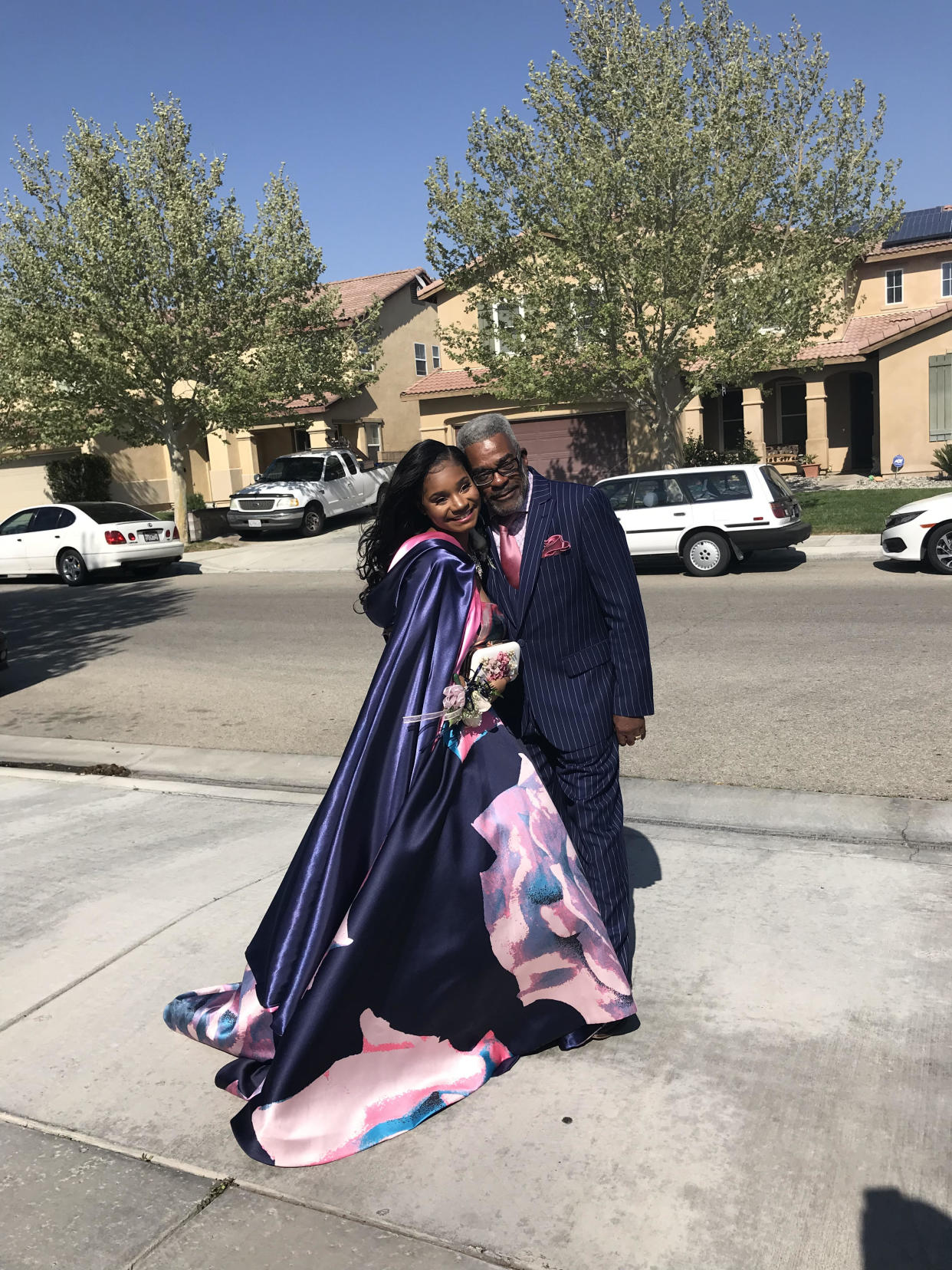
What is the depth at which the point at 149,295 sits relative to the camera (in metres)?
21.6

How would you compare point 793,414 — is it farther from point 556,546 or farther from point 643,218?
point 556,546

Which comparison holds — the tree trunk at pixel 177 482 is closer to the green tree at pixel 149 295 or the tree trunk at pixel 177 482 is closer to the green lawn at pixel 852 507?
the green tree at pixel 149 295

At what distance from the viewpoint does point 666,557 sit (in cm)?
1496

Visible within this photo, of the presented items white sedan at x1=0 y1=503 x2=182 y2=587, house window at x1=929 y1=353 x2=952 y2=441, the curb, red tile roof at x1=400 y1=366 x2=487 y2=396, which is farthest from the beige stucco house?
the curb

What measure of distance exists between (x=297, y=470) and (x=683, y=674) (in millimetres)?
18109

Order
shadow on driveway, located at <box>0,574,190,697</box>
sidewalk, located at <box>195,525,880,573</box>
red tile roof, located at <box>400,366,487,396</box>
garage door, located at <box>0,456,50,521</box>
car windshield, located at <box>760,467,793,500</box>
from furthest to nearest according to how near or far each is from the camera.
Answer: garage door, located at <box>0,456,50,521</box> → red tile roof, located at <box>400,366,487,396</box> → sidewalk, located at <box>195,525,880,573</box> → car windshield, located at <box>760,467,793,500</box> → shadow on driveway, located at <box>0,574,190,697</box>

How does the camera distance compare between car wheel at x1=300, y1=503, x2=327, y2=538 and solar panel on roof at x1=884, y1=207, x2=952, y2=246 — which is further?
solar panel on roof at x1=884, y1=207, x2=952, y2=246

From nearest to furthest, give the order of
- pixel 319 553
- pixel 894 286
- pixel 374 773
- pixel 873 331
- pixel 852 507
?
pixel 374 773
pixel 852 507
pixel 319 553
pixel 873 331
pixel 894 286

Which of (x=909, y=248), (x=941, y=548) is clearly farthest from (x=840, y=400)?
(x=941, y=548)

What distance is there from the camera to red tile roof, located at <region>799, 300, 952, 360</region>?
23688mm

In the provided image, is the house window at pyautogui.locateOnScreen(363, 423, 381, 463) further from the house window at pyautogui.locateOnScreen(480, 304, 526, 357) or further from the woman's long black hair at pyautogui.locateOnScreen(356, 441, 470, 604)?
the woman's long black hair at pyautogui.locateOnScreen(356, 441, 470, 604)

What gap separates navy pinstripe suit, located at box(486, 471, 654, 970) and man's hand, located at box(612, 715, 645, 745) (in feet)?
0.06

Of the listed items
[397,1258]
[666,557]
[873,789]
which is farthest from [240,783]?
[666,557]

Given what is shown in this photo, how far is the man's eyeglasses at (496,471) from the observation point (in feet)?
10.2
